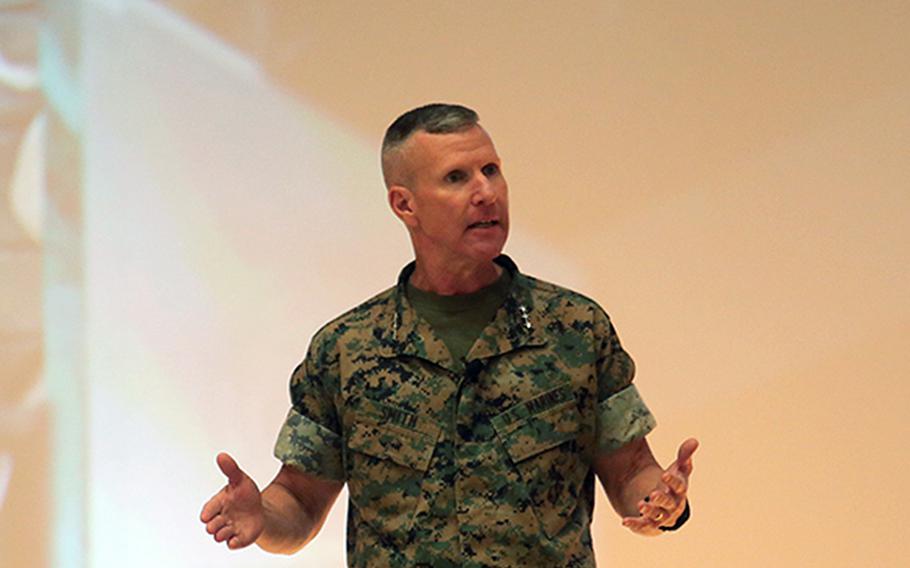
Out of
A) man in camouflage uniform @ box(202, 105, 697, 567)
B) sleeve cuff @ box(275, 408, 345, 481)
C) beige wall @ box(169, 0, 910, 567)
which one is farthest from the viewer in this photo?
beige wall @ box(169, 0, 910, 567)

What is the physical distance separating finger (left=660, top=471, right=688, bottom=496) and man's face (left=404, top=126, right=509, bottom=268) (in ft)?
1.39

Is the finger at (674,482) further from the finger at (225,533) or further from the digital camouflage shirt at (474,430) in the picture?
the finger at (225,533)

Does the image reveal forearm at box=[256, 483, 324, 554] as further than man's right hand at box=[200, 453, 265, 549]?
Yes

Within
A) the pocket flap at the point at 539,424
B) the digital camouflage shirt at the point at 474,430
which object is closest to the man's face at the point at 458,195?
the digital camouflage shirt at the point at 474,430

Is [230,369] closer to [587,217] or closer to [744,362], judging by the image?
[587,217]

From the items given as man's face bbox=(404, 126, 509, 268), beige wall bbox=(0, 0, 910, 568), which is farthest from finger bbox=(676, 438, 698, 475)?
beige wall bbox=(0, 0, 910, 568)

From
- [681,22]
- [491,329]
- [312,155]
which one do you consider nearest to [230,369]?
[312,155]

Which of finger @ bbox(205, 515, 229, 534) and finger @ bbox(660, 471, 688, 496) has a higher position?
finger @ bbox(205, 515, 229, 534)

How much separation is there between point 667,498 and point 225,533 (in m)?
0.62

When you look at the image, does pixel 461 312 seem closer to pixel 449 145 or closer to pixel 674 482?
pixel 449 145

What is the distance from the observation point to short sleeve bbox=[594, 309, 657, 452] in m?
2.01

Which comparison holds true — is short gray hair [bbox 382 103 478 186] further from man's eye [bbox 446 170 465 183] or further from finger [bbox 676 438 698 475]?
finger [bbox 676 438 698 475]

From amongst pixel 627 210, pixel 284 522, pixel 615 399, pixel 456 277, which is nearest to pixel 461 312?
pixel 456 277

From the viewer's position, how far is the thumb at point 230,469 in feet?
6.20
